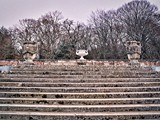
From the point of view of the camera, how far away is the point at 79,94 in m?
6.81

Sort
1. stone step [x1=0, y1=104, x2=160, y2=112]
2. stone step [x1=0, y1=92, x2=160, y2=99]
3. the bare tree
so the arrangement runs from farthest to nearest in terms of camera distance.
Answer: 1. the bare tree
2. stone step [x1=0, y1=92, x2=160, y2=99]
3. stone step [x1=0, y1=104, x2=160, y2=112]

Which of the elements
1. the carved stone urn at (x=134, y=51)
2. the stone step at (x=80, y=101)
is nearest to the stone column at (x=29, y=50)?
the carved stone urn at (x=134, y=51)

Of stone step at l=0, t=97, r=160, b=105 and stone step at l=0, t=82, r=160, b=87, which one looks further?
stone step at l=0, t=82, r=160, b=87

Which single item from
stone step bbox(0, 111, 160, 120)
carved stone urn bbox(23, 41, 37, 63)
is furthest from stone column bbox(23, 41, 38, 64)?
stone step bbox(0, 111, 160, 120)

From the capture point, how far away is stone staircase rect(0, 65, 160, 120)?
18.7ft

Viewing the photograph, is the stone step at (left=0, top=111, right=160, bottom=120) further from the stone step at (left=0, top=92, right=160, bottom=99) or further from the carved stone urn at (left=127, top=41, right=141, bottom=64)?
the carved stone urn at (left=127, top=41, right=141, bottom=64)

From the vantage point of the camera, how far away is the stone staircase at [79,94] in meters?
5.70

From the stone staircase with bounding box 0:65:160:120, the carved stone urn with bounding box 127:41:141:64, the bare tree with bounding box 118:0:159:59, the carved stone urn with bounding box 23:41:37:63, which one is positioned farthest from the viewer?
the bare tree with bounding box 118:0:159:59

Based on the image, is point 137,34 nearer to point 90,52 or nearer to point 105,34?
point 105,34

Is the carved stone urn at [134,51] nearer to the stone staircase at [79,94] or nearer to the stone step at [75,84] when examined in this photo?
the stone staircase at [79,94]

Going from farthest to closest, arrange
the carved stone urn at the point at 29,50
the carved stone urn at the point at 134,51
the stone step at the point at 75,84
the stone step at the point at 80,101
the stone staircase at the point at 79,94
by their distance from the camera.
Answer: the carved stone urn at the point at 134,51 < the carved stone urn at the point at 29,50 < the stone step at the point at 75,84 < the stone step at the point at 80,101 < the stone staircase at the point at 79,94

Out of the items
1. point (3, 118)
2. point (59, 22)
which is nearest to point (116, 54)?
point (59, 22)

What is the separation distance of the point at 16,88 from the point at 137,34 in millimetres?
25329

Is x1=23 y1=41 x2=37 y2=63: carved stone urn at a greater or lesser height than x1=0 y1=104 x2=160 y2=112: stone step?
greater
